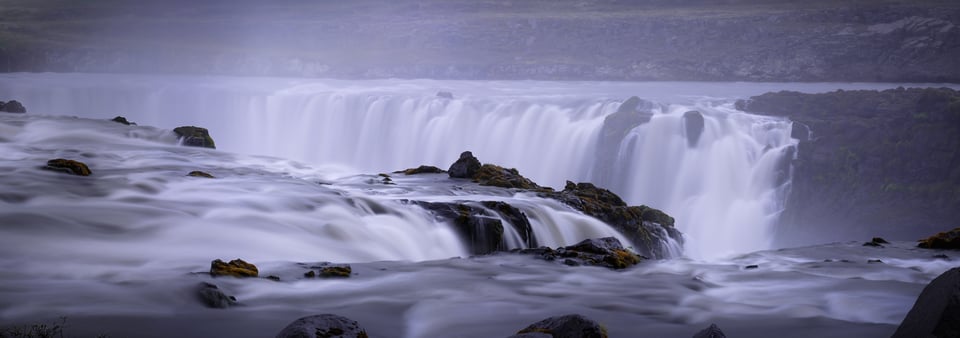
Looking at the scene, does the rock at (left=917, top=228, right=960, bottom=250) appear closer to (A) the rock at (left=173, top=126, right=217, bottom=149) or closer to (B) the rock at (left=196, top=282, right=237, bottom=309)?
(B) the rock at (left=196, top=282, right=237, bottom=309)

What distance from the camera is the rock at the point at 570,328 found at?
10.8 ft

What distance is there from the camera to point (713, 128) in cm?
1911

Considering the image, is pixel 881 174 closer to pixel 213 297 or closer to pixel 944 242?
pixel 944 242

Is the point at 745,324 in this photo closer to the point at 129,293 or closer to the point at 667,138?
the point at 129,293

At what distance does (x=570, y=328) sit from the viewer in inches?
131

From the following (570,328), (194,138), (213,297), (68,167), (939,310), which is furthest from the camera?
(194,138)

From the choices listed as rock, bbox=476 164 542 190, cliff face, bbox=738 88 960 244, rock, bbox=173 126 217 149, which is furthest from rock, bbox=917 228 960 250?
rock, bbox=173 126 217 149

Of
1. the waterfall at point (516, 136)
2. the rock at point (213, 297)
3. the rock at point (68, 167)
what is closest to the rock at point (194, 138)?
the waterfall at point (516, 136)

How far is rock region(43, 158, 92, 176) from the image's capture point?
8320 millimetres

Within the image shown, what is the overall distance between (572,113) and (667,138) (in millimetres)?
3632

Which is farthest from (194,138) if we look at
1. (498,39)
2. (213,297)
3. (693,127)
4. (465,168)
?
(498,39)

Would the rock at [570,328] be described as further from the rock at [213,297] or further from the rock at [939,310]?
the rock at [213,297]

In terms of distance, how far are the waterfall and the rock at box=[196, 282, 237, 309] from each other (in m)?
6.73

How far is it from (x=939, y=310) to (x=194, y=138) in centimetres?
1175
